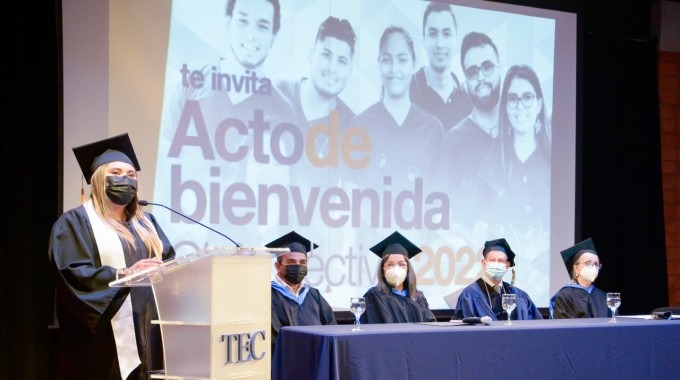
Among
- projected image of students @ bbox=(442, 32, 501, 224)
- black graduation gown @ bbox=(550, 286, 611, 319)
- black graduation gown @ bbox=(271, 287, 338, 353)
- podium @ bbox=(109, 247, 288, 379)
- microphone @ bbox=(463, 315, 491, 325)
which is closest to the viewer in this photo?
podium @ bbox=(109, 247, 288, 379)

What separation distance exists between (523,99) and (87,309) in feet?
16.4

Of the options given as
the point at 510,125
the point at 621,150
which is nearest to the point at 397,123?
the point at 510,125

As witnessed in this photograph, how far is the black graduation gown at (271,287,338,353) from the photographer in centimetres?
600

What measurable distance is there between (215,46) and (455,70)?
2.23m

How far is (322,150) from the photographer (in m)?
7.13

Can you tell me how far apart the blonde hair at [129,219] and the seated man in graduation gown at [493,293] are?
2.57 meters

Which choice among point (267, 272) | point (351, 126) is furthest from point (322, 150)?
point (267, 272)

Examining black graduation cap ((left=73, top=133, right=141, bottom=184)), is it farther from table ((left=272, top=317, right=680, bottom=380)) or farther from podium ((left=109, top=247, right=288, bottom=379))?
table ((left=272, top=317, right=680, bottom=380))

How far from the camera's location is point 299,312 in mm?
6102

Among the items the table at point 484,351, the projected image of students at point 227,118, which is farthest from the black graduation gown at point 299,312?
the table at point 484,351

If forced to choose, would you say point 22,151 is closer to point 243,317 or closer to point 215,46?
point 215,46

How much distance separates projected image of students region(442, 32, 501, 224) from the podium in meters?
4.27

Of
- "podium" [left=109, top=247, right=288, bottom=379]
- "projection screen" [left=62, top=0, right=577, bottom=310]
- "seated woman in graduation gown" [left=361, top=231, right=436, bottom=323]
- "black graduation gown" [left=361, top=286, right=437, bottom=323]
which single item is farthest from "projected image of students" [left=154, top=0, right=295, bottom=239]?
"podium" [left=109, top=247, right=288, bottom=379]

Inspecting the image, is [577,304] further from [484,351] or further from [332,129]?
[484,351]
